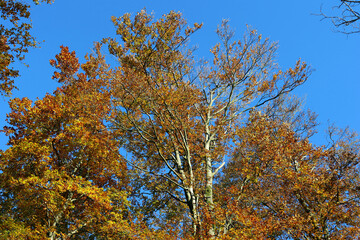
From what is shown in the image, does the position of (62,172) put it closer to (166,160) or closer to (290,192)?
(166,160)

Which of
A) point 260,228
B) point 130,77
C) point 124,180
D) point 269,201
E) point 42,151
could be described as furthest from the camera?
point 124,180

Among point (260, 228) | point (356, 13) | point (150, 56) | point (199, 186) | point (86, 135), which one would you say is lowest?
point (260, 228)

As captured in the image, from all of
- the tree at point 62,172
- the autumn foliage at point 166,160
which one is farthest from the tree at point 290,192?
the tree at point 62,172

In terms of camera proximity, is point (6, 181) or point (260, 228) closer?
Answer: point (260, 228)

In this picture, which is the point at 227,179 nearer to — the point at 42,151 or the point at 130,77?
the point at 130,77

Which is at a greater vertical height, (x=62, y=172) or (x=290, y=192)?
(x=290, y=192)

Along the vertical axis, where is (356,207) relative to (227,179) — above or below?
below

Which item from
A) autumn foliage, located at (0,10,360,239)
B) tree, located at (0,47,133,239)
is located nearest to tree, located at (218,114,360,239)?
autumn foliage, located at (0,10,360,239)

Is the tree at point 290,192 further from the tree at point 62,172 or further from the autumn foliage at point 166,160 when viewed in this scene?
the tree at point 62,172

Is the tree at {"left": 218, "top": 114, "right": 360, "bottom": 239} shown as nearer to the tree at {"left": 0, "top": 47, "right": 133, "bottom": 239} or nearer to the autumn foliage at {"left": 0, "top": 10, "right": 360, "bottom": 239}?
the autumn foliage at {"left": 0, "top": 10, "right": 360, "bottom": 239}

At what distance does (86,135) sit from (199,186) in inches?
260

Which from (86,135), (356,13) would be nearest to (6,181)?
(86,135)

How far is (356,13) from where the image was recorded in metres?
5.09

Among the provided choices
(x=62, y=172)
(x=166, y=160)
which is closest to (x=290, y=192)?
(x=166, y=160)
